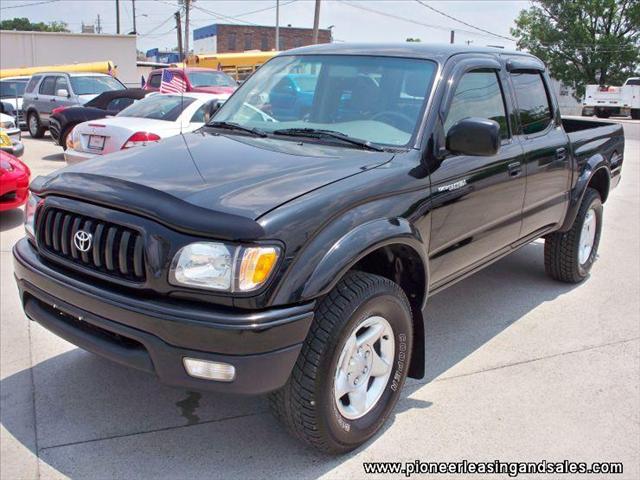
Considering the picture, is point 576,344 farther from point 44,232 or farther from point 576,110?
point 576,110

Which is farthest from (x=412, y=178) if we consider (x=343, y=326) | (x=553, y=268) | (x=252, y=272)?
(x=553, y=268)

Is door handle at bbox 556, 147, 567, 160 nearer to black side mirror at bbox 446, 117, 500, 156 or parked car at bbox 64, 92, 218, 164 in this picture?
black side mirror at bbox 446, 117, 500, 156

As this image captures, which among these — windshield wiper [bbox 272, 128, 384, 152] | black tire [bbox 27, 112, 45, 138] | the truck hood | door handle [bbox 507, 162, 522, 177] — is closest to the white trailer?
black tire [bbox 27, 112, 45, 138]

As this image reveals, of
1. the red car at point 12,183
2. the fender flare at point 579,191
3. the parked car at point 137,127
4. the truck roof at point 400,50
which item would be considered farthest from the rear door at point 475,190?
the red car at point 12,183

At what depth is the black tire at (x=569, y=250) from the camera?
17.8ft

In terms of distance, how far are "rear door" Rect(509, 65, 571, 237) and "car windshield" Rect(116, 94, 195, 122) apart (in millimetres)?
5407

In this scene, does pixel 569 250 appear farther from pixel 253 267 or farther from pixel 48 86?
pixel 48 86

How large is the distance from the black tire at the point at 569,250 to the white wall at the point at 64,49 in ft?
115

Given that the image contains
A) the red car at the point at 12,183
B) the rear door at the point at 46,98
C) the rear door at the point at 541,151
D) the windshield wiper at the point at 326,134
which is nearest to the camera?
the windshield wiper at the point at 326,134

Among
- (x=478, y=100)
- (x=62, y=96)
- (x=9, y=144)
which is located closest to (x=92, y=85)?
(x=62, y=96)

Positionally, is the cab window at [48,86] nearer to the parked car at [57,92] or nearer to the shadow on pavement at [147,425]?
the parked car at [57,92]

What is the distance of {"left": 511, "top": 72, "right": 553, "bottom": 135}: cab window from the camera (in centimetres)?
454

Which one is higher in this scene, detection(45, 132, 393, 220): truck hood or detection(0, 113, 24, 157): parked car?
detection(45, 132, 393, 220): truck hood

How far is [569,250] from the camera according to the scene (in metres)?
5.43
